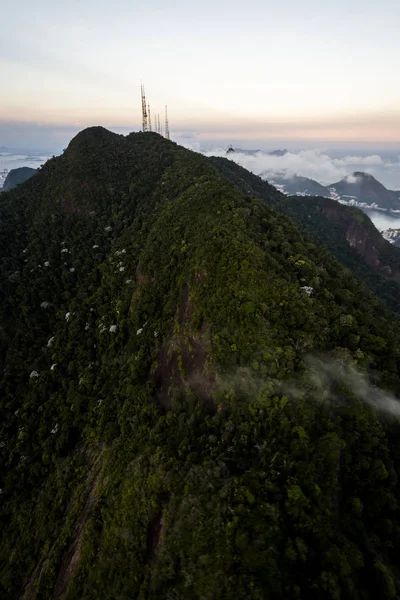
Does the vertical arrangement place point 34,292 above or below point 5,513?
above

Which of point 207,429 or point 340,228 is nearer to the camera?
point 207,429

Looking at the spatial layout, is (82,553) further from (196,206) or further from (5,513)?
(196,206)

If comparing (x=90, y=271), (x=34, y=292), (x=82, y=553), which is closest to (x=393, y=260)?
(x=90, y=271)

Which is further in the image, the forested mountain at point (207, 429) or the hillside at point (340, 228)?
the hillside at point (340, 228)

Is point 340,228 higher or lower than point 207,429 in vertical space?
lower
